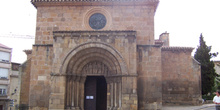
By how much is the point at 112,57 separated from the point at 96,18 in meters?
3.09

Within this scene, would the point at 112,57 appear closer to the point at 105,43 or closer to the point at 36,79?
the point at 105,43

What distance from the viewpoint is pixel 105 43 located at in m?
12.7

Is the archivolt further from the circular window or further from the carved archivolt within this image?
the circular window

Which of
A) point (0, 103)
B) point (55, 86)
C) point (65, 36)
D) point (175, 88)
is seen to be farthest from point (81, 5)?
point (0, 103)

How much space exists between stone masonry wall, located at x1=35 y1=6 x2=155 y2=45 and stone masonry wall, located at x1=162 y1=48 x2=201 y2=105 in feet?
15.7

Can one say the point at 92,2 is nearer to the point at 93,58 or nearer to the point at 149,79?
the point at 93,58

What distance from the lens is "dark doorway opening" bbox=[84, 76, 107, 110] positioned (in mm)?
14008

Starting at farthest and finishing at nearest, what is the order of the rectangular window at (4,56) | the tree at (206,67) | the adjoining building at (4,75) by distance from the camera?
the rectangular window at (4,56) < the adjoining building at (4,75) < the tree at (206,67)

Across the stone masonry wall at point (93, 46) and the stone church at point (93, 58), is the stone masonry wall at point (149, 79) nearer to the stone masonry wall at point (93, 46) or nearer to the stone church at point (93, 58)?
the stone church at point (93, 58)

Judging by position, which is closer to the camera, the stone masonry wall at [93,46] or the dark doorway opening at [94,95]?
the stone masonry wall at [93,46]

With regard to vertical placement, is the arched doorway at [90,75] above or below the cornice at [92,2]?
below

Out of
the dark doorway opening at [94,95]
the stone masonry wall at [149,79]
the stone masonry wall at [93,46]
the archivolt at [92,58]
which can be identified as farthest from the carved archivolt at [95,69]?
the stone masonry wall at [149,79]

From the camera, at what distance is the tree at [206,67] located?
68.9 ft

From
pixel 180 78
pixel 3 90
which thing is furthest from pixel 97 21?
pixel 3 90
